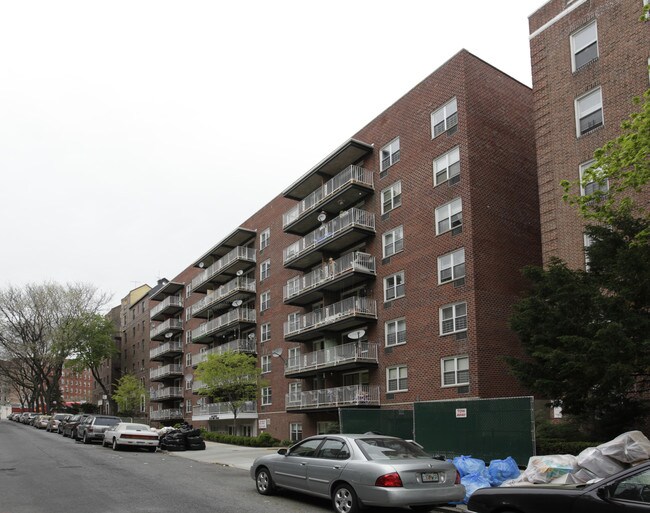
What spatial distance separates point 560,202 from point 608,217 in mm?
7854

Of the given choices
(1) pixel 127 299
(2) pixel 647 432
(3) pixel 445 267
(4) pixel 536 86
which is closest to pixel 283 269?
(3) pixel 445 267

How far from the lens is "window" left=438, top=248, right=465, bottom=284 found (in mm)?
25844

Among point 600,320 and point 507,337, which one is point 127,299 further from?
point 600,320

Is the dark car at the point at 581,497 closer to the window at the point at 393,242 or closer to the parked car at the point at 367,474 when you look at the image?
the parked car at the point at 367,474

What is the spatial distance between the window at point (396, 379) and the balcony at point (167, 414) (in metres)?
32.7

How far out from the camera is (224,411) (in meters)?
43.0

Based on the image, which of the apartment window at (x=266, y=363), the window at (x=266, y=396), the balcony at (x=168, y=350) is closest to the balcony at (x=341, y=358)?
the window at (x=266, y=396)

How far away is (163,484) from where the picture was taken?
14.7m

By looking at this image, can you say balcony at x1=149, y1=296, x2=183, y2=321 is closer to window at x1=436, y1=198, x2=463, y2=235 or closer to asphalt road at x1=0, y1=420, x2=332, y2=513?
window at x1=436, y1=198, x2=463, y2=235

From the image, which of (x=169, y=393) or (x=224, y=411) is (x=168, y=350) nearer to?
(x=169, y=393)

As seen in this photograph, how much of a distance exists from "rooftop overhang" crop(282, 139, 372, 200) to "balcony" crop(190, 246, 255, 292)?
852cm

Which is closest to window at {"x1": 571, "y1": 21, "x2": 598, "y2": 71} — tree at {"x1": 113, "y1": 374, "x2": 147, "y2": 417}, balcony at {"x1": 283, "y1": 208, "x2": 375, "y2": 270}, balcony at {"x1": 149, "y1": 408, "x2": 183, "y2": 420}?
balcony at {"x1": 283, "y1": 208, "x2": 375, "y2": 270}

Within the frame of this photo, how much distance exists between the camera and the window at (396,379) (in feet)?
91.5

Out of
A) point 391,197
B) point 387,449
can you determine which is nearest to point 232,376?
point 391,197
